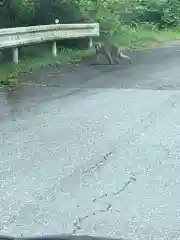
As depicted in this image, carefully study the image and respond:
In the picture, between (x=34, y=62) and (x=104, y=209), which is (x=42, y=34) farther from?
(x=104, y=209)

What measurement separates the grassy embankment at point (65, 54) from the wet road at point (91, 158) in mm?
1346

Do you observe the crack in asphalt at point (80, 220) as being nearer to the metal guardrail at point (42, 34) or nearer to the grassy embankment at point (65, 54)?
the grassy embankment at point (65, 54)

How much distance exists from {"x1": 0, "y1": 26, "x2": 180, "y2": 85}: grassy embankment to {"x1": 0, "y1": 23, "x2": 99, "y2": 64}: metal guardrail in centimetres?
36

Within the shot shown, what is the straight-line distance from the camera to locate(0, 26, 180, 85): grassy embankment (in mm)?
13875

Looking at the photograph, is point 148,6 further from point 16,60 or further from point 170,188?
point 170,188

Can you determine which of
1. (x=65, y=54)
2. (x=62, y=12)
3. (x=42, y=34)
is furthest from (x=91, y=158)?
(x=62, y=12)

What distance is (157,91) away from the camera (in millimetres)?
11758

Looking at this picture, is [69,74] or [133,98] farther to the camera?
[69,74]

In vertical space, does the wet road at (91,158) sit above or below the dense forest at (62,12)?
above

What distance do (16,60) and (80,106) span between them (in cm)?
514

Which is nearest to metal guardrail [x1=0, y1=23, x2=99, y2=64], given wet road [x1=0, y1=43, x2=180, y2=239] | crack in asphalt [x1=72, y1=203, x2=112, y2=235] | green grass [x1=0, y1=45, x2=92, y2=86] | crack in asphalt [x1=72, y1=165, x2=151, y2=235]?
green grass [x1=0, y1=45, x2=92, y2=86]

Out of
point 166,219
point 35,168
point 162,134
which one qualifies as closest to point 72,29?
point 162,134

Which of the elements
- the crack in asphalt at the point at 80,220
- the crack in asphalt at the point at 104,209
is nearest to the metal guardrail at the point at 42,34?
the crack in asphalt at the point at 104,209

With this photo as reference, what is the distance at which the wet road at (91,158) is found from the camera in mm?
5012
